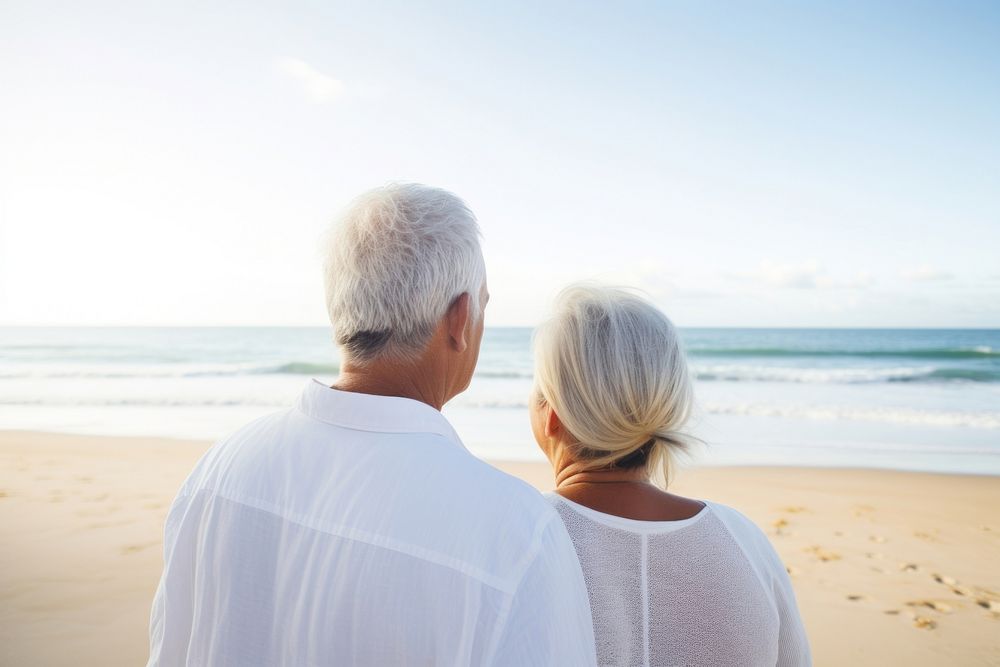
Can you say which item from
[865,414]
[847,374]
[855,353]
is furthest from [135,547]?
[855,353]

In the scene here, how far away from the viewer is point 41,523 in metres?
5.31

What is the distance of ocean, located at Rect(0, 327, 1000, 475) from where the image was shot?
350 inches

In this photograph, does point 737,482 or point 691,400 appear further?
point 737,482

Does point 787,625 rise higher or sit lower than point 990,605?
higher

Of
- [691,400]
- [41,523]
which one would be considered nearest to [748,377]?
[41,523]

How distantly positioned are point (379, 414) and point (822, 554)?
190 inches

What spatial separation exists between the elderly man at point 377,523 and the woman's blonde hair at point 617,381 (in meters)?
0.48

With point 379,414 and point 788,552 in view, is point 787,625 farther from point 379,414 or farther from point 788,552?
point 788,552

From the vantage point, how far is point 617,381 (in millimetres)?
1594

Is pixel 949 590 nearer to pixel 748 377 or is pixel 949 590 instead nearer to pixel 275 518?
pixel 275 518

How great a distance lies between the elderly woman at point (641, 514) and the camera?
1.48m

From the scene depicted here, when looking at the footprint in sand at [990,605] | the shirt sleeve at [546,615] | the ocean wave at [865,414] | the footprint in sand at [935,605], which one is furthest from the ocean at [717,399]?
the footprint in sand at [990,605]

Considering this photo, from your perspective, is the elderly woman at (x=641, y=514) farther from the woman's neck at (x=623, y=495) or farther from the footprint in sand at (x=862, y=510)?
the footprint in sand at (x=862, y=510)

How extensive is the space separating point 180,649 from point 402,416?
55 centimetres
